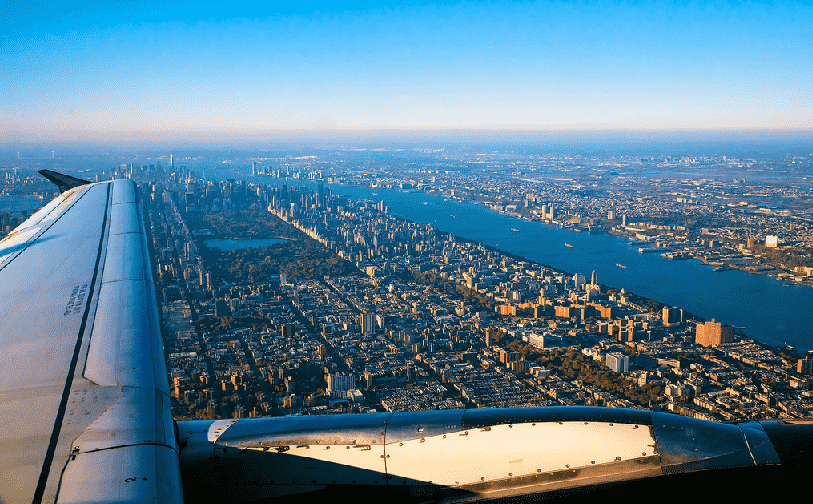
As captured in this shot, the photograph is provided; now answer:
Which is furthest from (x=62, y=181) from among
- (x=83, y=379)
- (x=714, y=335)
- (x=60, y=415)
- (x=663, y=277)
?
(x=663, y=277)

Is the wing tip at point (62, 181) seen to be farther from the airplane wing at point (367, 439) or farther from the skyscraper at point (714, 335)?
the skyscraper at point (714, 335)

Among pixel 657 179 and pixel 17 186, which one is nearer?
pixel 17 186

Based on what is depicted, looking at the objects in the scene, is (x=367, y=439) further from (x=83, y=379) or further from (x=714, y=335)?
(x=714, y=335)

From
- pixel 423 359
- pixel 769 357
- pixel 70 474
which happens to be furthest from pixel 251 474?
pixel 769 357

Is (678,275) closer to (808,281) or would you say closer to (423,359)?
(808,281)

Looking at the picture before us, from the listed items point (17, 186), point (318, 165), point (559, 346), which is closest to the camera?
point (559, 346)

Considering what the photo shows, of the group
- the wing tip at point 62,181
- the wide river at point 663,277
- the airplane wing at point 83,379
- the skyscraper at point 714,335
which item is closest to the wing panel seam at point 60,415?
the airplane wing at point 83,379

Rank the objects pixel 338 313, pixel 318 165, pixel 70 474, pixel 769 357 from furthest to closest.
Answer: pixel 318 165
pixel 338 313
pixel 769 357
pixel 70 474
